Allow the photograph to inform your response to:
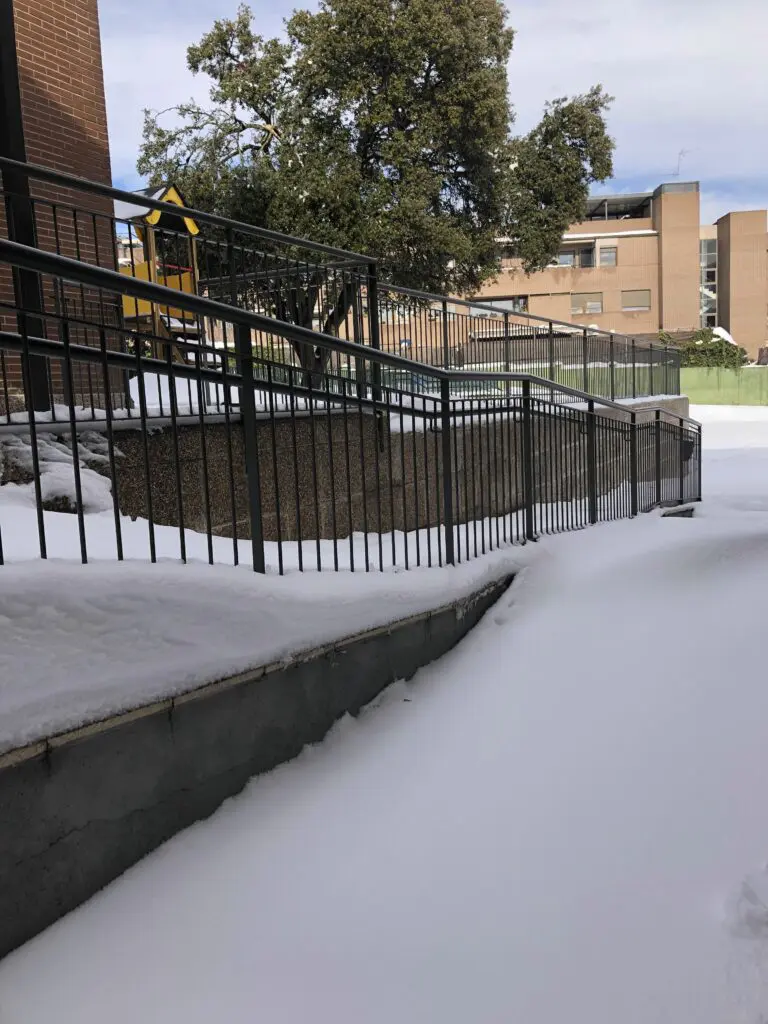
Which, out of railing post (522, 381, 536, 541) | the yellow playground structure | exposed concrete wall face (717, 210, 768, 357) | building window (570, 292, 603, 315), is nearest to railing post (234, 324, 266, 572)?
railing post (522, 381, 536, 541)

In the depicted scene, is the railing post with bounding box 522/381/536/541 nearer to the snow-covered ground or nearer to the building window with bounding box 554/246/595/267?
the snow-covered ground

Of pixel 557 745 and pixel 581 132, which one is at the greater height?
pixel 581 132

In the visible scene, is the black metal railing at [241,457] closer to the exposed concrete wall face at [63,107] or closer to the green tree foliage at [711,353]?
the exposed concrete wall face at [63,107]

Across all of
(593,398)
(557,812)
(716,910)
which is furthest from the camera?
(593,398)

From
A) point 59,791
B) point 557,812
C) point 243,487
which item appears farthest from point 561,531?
point 59,791

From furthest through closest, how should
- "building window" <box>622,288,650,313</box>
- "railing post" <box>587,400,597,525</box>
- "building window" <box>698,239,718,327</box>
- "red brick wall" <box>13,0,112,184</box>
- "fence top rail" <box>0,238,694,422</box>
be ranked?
"building window" <box>698,239,718,327</box> → "building window" <box>622,288,650,313</box> → "red brick wall" <box>13,0,112,184</box> → "railing post" <box>587,400,597,525</box> → "fence top rail" <box>0,238,694,422</box>

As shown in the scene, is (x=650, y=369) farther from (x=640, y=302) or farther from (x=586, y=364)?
(x=640, y=302)

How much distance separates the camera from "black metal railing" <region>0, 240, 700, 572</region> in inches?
124

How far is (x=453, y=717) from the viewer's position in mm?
3650

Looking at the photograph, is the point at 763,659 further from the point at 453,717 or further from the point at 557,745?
the point at 453,717

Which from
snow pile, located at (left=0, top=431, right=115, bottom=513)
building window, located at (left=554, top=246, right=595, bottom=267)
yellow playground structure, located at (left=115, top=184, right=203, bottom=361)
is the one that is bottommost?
snow pile, located at (left=0, top=431, right=115, bottom=513)

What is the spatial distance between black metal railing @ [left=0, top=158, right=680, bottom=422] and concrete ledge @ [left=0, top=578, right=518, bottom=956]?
141 centimetres

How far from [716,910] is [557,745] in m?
1.00

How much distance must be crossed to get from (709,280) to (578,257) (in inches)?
532
